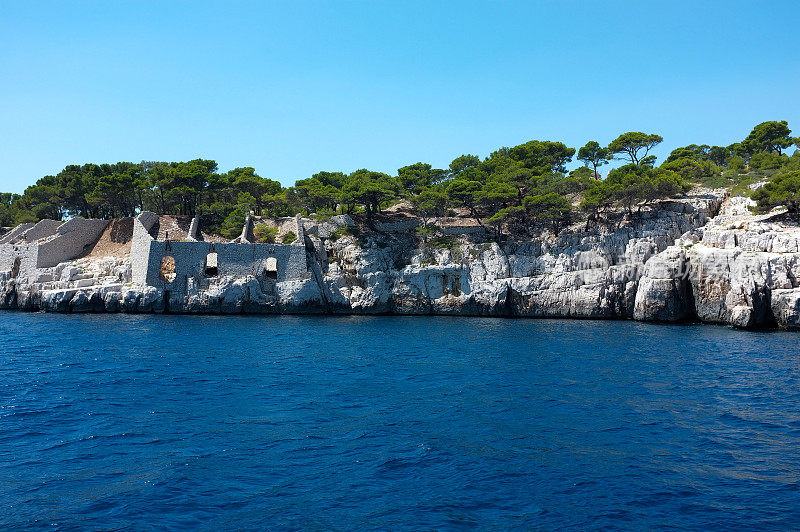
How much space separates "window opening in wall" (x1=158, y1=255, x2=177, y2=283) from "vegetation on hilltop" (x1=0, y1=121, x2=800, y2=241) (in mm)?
7673

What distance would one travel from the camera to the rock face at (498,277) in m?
46.0

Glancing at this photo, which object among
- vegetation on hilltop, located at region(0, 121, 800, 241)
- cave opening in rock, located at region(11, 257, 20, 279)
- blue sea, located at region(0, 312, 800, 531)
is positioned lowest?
blue sea, located at region(0, 312, 800, 531)

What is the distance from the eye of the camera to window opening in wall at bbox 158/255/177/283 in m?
53.2

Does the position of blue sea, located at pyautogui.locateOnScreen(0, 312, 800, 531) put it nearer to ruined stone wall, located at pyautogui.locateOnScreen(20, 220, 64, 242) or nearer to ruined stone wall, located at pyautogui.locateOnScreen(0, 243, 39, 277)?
ruined stone wall, located at pyautogui.locateOnScreen(0, 243, 39, 277)

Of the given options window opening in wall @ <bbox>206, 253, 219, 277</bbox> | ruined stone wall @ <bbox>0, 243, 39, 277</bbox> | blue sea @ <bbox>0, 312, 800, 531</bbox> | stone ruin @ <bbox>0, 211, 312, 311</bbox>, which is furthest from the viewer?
ruined stone wall @ <bbox>0, 243, 39, 277</bbox>

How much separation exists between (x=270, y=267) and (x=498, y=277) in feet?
74.0

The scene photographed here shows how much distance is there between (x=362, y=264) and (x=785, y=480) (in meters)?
43.3

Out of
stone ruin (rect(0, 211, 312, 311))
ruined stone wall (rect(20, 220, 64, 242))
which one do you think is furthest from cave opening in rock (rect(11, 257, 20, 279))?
ruined stone wall (rect(20, 220, 64, 242))

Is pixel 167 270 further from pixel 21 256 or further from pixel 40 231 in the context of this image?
pixel 40 231

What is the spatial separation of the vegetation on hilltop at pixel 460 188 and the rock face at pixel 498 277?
3311mm

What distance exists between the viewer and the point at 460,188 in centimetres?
6053

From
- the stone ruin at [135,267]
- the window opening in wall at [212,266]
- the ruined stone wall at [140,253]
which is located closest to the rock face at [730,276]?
the stone ruin at [135,267]

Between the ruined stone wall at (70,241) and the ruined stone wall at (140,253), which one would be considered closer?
the ruined stone wall at (140,253)

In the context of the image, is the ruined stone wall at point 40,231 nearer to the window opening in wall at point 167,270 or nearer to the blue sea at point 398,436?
the window opening in wall at point 167,270
